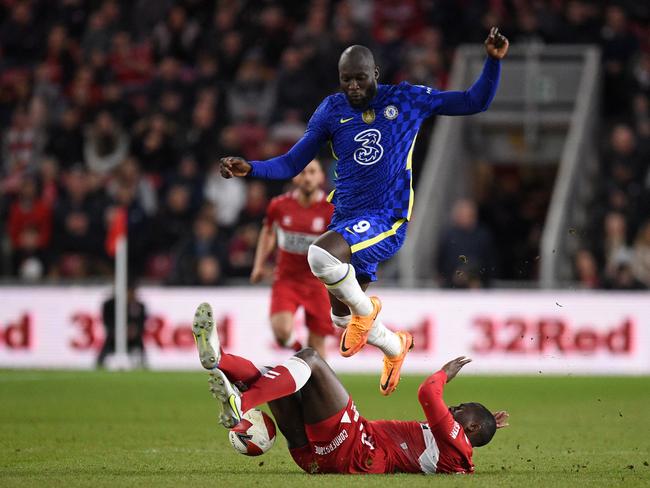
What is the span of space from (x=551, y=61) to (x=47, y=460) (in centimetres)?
1269

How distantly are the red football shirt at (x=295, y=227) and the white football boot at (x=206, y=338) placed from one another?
5.16 m

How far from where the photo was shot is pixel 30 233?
1862 cm

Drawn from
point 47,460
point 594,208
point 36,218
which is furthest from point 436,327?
point 47,460

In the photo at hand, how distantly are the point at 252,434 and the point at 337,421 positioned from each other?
1.65 feet

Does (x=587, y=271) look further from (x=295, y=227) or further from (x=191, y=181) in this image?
(x=295, y=227)

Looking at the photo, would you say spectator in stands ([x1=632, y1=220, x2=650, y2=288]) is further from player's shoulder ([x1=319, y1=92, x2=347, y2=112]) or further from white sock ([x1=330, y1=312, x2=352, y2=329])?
player's shoulder ([x1=319, y1=92, x2=347, y2=112])

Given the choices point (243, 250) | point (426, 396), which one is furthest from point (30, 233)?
A: point (426, 396)

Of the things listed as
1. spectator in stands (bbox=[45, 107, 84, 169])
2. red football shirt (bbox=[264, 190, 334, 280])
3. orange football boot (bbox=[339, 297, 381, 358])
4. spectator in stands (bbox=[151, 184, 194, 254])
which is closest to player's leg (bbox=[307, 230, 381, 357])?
orange football boot (bbox=[339, 297, 381, 358])

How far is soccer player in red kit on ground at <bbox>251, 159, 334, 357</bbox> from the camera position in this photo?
1286 cm

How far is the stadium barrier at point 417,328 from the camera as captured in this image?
17.0 meters

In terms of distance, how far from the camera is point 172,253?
61.3ft

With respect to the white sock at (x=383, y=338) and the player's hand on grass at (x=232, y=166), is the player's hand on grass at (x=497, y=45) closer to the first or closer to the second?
the player's hand on grass at (x=232, y=166)

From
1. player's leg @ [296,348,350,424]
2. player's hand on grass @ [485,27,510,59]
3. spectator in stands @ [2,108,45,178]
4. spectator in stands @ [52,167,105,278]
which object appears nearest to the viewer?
player's leg @ [296,348,350,424]

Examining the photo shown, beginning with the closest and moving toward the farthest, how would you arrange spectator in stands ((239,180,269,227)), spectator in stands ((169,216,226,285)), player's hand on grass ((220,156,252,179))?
player's hand on grass ((220,156,252,179)) < spectator in stands ((169,216,226,285)) < spectator in stands ((239,180,269,227))
